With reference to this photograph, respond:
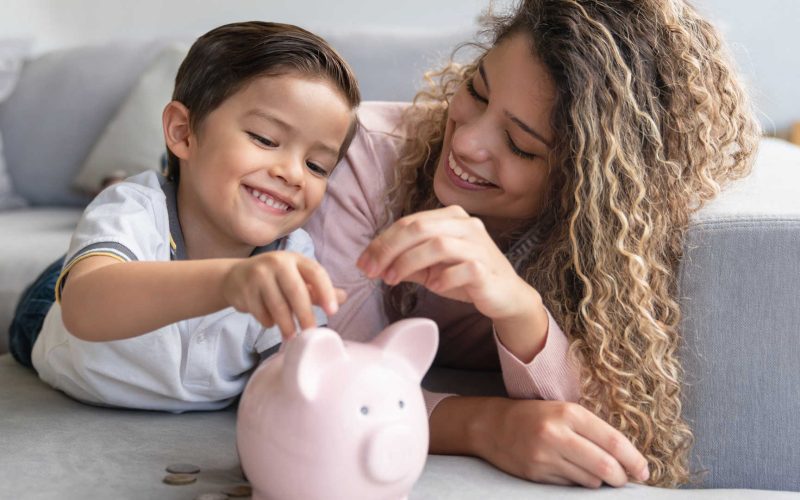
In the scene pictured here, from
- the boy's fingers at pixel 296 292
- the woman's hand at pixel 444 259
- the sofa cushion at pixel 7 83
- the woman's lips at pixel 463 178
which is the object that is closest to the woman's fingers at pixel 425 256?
the woman's hand at pixel 444 259

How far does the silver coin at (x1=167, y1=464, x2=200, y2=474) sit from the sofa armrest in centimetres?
56

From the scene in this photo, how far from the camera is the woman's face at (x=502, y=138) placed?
1146 millimetres

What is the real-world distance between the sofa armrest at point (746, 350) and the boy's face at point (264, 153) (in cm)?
50

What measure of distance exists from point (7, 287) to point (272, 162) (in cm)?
98

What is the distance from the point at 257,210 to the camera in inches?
46.4

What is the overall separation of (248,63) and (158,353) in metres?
0.40

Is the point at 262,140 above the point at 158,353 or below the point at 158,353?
above

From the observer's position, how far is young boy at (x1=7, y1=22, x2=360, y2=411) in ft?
3.78

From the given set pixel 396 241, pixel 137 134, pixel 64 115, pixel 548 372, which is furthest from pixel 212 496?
pixel 64 115

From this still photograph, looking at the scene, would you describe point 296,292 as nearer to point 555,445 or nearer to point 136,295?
point 136,295

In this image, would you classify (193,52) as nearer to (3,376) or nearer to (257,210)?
(257,210)

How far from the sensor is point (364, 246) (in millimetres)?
1325

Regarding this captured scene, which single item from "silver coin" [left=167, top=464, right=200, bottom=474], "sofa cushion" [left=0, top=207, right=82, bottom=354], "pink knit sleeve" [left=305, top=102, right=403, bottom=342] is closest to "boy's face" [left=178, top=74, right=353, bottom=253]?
"pink knit sleeve" [left=305, top=102, right=403, bottom=342]

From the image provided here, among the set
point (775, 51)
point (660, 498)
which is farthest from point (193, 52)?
point (775, 51)
